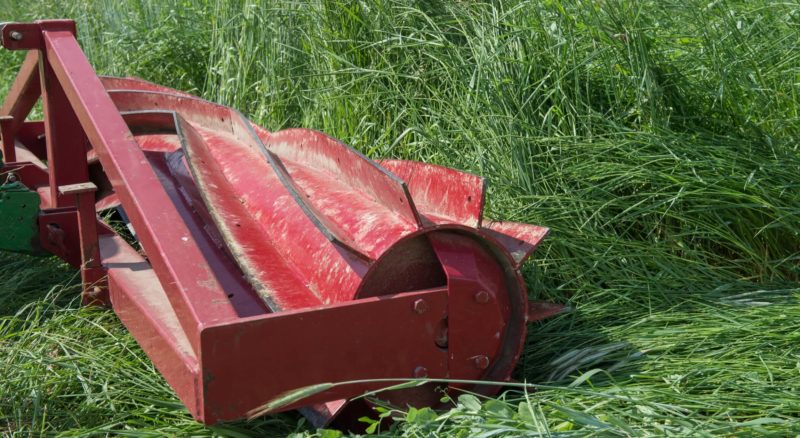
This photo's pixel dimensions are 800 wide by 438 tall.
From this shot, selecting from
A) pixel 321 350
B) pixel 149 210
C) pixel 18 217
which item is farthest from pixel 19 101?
pixel 321 350

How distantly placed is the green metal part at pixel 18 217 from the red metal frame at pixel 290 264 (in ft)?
0.19

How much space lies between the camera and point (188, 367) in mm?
2047

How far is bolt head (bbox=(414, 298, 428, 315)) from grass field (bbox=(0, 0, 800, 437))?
9.4 inches

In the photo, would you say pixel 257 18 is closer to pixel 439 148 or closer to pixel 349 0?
pixel 349 0

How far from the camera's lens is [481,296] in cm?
230

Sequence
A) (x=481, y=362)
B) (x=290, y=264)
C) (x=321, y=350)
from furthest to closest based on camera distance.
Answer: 1. (x=290, y=264)
2. (x=481, y=362)
3. (x=321, y=350)

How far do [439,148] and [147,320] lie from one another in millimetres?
1542

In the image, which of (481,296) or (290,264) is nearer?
(481,296)

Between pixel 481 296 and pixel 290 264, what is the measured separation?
58 cm

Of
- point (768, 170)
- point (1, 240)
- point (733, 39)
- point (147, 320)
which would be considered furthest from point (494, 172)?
point (1, 240)

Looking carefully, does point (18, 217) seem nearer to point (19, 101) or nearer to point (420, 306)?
point (19, 101)

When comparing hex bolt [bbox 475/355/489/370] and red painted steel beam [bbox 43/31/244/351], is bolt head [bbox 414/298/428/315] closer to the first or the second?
hex bolt [bbox 475/355/489/370]

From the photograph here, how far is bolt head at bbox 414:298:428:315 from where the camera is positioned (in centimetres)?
223

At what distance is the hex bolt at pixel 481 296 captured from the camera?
7.52ft
